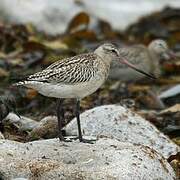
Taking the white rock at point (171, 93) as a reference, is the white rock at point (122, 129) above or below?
above

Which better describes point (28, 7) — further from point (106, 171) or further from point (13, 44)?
point (106, 171)

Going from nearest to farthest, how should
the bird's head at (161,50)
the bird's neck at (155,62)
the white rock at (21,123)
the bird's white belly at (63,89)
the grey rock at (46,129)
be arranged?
the bird's white belly at (63,89) → the grey rock at (46,129) → the white rock at (21,123) → the bird's neck at (155,62) → the bird's head at (161,50)

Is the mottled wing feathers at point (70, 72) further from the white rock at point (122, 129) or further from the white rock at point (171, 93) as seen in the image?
the white rock at point (171, 93)

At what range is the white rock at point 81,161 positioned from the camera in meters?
7.35

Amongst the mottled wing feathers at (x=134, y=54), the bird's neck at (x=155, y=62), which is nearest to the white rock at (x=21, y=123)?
the mottled wing feathers at (x=134, y=54)

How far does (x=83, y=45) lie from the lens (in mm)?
15430

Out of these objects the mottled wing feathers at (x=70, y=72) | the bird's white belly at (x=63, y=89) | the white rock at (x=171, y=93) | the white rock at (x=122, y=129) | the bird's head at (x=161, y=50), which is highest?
the mottled wing feathers at (x=70, y=72)

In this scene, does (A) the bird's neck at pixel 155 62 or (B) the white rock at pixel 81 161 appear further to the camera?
(A) the bird's neck at pixel 155 62

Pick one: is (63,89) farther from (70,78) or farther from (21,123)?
(21,123)

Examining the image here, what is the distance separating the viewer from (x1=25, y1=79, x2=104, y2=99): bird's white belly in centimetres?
820

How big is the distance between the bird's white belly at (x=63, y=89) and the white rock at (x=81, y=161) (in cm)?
54

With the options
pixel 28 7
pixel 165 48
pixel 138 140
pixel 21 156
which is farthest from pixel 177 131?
pixel 28 7

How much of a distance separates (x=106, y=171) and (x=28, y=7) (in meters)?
10.3

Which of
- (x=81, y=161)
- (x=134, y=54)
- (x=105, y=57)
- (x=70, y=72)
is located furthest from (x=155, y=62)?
(x=81, y=161)
